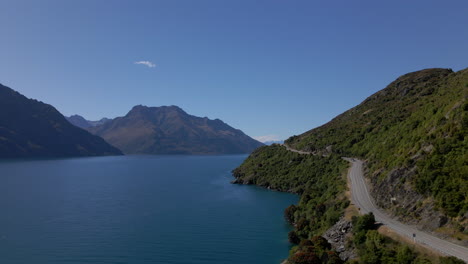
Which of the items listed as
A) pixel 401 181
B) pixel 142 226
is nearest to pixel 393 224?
pixel 401 181

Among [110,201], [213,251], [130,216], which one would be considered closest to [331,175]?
[213,251]

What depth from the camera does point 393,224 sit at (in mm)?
49156

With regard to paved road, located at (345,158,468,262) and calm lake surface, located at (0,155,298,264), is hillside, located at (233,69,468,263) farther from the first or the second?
calm lake surface, located at (0,155,298,264)

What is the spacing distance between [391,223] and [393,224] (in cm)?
59

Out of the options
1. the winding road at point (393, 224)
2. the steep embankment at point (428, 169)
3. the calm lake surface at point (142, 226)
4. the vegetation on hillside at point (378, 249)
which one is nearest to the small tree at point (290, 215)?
the calm lake surface at point (142, 226)

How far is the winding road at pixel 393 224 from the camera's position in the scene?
1489 inches

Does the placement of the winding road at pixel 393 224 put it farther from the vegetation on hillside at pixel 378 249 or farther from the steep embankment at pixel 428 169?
the vegetation on hillside at pixel 378 249

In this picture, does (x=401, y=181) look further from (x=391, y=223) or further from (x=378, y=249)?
(x=378, y=249)

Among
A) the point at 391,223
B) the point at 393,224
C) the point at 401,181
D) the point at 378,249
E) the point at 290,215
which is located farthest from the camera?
the point at 290,215

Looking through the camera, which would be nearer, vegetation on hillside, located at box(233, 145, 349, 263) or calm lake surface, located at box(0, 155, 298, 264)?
calm lake surface, located at box(0, 155, 298, 264)

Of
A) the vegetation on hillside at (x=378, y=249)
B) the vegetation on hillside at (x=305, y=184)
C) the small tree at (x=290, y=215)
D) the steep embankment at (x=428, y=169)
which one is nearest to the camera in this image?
the vegetation on hillside at (x=378, y=249)

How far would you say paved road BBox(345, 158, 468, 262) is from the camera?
1488 inches

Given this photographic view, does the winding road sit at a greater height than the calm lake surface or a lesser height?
greater

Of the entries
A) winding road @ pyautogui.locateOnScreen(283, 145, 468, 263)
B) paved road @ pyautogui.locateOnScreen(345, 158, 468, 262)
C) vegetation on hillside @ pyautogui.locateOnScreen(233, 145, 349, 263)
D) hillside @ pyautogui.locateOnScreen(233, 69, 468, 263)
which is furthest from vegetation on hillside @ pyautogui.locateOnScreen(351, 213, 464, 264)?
vegetation on hillside @ pyautogui.locateOnScreen(233, 145, 349, 263)
